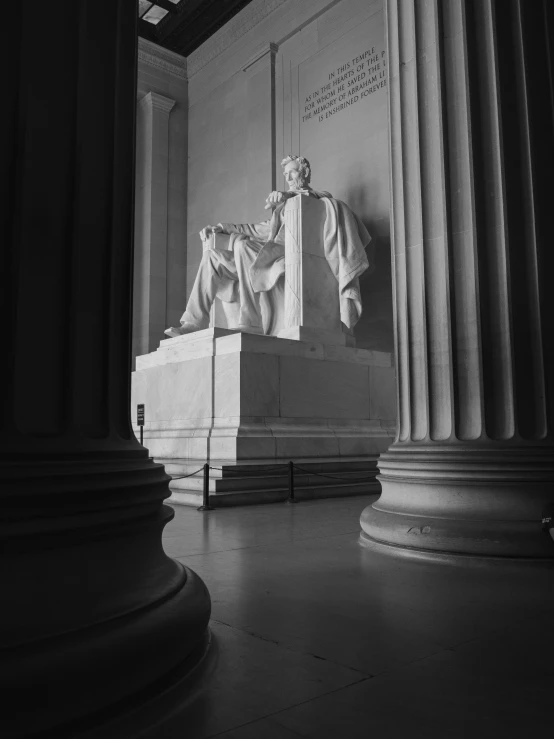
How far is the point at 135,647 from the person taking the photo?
1.88m

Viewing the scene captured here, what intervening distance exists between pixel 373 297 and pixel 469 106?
818 cm

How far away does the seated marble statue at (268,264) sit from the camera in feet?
34.8

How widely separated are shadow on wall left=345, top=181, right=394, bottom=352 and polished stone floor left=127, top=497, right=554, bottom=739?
861 cm

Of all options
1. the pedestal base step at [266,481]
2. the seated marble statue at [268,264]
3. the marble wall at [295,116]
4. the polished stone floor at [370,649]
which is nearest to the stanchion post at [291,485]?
the pedestal base step at [266,481]

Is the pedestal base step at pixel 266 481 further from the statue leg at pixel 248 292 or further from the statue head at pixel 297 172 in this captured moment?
the statue head at pixel 297 172

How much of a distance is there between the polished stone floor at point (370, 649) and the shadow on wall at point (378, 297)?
861 centimetres

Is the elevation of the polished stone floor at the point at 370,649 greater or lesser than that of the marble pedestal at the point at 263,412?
lesser

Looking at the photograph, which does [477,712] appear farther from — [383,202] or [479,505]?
[383,202]

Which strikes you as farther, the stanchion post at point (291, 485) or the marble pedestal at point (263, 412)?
the marble pedestal at point (263, 412)

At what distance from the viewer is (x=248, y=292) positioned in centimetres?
1129

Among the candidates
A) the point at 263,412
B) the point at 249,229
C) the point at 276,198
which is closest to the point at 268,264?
the point at 276,198

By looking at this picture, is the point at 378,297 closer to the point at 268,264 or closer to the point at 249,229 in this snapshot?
the point at 268,264

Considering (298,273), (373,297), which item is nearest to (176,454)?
(298,273)

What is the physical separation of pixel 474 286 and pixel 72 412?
3110 millimetres
